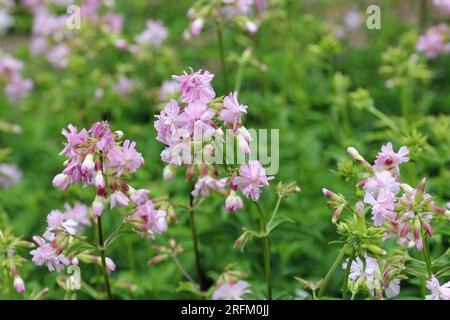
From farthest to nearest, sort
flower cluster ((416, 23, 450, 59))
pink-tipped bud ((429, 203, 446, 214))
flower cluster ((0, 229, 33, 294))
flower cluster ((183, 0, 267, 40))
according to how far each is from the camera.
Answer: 1. flower cluster ((416, 23, 450, 59))
2. flower cluster ((183, 0, 267, 40))
3. flower cluster ((0, 229, 33, 294))
4. pink-tipped bud ((429, 203, 446, 214))

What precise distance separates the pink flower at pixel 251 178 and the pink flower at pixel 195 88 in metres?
0.23

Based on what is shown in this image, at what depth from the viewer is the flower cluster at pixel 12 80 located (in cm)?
484

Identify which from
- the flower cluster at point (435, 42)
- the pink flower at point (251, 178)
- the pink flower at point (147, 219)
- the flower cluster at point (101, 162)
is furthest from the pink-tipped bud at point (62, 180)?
the flower cluster at point (435, 42)

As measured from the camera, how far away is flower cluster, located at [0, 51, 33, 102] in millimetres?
4844

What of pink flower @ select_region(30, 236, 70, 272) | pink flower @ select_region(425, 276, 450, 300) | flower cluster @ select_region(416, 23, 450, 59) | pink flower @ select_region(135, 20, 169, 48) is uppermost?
pink flower @ select_region(135, 20, 169, 48)

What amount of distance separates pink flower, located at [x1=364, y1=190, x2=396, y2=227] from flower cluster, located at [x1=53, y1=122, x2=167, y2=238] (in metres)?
0.70

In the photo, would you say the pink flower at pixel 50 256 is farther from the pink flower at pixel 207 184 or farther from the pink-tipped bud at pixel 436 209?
the pink-tipped bud at pixel 436 209

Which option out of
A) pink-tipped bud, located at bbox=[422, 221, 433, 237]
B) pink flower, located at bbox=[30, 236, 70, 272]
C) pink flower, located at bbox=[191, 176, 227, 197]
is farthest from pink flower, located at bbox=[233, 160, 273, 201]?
pink flower, located at bbox=[30, 236, 70, 272]

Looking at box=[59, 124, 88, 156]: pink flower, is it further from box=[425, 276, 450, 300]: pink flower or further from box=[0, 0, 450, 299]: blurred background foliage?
box=[425, 276, 450, 300]: pink flower

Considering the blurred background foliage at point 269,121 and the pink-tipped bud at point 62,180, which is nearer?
the pink-tipped bud at point 62,180

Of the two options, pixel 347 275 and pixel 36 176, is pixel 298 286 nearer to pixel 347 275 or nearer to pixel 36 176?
pixel 347 275

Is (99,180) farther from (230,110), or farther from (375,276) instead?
(375,276)

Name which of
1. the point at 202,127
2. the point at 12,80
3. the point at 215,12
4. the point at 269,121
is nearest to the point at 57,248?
the point at 202,127
